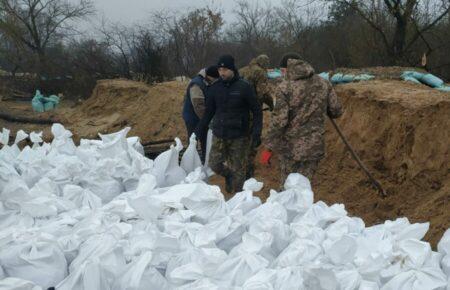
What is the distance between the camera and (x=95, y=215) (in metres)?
A: 3.11

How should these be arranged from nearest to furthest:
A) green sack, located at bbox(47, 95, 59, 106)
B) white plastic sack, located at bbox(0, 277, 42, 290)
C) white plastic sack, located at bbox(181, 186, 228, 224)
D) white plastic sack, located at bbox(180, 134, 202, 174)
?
white plastic sack, located at bbox(0, 277, 42, 290)
white plastic sack, located at bbox(181, 186, 228, 224)
white plastic sack, located at bbox(180, 134, 202, 174)
green sack, located at bbox(47, 95, 59, 106)

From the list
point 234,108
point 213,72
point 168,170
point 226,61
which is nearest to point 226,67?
point 226,61

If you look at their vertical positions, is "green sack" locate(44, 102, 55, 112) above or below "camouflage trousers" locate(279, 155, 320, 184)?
below

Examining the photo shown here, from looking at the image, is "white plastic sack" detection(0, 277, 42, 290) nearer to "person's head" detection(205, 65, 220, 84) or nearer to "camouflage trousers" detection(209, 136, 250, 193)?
"camouflage trousers" detection(209, 136, 250, 193)

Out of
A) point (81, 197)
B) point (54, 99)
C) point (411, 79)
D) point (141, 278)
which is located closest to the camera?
point (141, 278)

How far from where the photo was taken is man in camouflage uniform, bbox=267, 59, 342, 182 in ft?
13.8

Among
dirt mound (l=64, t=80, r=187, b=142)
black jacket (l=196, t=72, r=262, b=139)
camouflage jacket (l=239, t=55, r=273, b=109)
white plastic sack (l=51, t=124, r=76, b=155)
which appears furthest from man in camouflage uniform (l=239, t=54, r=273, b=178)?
dirt mound (l=64, t=80, r=187, b=142)

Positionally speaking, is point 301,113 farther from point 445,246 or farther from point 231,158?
point 445,246

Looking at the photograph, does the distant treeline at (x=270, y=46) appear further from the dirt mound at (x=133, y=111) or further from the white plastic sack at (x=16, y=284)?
the white plastic sack at (x=16, y=284)

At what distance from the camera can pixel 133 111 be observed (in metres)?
11.1

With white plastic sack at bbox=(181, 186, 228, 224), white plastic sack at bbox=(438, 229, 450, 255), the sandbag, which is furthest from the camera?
white plastic sack at bbox=(181, 186, 228, 224)

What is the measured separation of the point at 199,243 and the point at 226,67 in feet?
6.85

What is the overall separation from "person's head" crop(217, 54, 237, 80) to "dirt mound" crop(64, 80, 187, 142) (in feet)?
14.2

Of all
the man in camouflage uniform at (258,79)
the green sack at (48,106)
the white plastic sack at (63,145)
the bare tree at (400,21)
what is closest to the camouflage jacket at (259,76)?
the man in camouflage uniform at (258,79)
